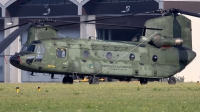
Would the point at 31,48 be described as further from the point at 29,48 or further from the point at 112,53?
the point at 112,53

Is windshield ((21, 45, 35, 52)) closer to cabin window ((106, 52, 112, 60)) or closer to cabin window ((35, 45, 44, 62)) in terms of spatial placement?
cabin window ((35, 45, 44, 62))

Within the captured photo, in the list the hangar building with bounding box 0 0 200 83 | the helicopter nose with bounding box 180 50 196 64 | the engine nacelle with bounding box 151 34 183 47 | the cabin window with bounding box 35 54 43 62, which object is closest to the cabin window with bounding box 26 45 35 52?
the cabin window with bounding box 35 54 43 62

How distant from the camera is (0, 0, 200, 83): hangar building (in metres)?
58.6

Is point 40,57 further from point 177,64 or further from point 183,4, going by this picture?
point 183,4

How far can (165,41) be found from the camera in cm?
3762

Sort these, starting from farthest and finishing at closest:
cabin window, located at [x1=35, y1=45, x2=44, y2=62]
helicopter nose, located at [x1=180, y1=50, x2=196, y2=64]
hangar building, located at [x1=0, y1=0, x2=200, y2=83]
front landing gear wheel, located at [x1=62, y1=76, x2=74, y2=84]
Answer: hangar building, located at [x1=0, y1=0, x2=200, y2=83] < helicopter nose, located at [x1=180, y1=50, x2=196, y2=64] < front landing gear wheel, located at [x1=62, y1=76, x2=74, y2=84] < cabin window, located at [x1=35, y1=45, x2=44, y2=62]

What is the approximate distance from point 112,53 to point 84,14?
24577mm

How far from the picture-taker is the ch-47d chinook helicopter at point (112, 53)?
34.9 metres

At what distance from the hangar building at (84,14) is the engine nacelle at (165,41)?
65.3 ft

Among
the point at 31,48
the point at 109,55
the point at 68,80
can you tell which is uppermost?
the point at 31,48

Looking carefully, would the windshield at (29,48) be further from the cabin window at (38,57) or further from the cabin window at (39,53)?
the cabin window at (38,57)

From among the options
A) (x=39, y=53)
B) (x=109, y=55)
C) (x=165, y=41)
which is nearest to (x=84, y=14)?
(x=165, y=41)

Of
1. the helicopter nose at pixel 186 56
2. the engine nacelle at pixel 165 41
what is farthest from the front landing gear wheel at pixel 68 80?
the helicopter nose at pixel 186 56

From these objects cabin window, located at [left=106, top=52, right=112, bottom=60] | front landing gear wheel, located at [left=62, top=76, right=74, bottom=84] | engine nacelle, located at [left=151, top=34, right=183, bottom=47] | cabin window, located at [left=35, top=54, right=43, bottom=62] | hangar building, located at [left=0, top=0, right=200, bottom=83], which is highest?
hangar building, located at [left=0, top=0, right=200, bottom=83]
